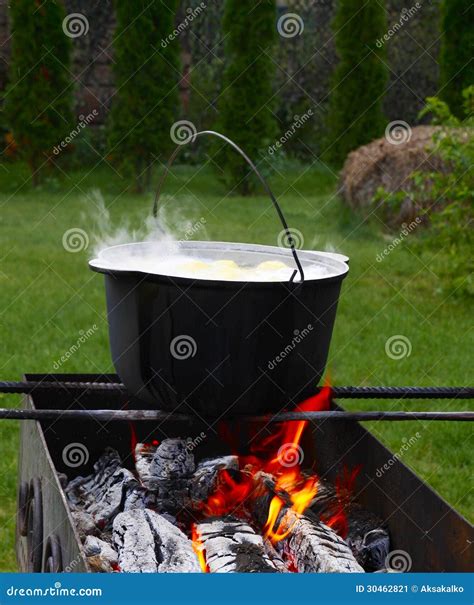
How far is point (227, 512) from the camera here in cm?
266

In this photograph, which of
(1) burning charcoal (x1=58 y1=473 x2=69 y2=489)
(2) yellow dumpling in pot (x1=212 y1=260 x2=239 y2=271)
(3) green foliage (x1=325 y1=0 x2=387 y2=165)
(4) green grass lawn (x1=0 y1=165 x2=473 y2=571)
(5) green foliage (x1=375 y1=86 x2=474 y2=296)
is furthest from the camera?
(3) green foliage (x1=325 y1=0 x2=387 y2=165)

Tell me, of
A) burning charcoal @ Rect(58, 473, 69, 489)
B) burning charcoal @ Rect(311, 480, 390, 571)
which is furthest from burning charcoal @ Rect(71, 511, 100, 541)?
burning charcoal @ Rect(311, 480, 390, 571)

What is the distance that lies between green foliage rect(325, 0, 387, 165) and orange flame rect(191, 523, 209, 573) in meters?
8.97

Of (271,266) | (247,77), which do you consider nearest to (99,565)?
(271,266)

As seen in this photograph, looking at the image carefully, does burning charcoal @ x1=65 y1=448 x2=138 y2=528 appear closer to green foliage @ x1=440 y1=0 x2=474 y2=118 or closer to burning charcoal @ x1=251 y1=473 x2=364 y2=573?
burning charcoal @ x1=251 y1=473 x2=364 y2=573

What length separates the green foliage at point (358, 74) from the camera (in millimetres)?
10680

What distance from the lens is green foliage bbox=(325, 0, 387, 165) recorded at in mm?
10680

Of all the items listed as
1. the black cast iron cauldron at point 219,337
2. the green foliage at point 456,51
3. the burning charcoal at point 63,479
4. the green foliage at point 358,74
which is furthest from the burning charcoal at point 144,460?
the green foliage at point 456,51

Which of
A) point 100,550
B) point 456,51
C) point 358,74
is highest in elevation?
point 456,51

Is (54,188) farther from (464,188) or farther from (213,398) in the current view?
(213,398)

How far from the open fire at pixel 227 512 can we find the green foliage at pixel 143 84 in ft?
24.4

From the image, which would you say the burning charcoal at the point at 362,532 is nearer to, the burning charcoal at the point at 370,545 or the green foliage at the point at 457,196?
the burning charcoal at the point at 370,545

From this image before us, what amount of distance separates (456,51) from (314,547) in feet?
31.6

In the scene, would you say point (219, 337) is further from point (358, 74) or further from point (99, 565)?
point (358, 74)
